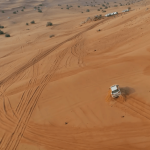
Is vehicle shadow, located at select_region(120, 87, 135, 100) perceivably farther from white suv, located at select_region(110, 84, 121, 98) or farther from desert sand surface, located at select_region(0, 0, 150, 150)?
white suv, located at select_region(110, 84, 121, 98)

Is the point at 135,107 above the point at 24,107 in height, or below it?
above

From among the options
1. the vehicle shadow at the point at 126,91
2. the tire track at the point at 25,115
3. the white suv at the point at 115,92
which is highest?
the white suv at the point at 115,92

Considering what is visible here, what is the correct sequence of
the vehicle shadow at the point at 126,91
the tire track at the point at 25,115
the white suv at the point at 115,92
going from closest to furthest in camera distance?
the tire track at the point at 25,115 < the white suv at the point at 115,92 < the vehicle shadow at the point at 126,91

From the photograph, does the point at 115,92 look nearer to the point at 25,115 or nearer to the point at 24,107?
the point at 25,115

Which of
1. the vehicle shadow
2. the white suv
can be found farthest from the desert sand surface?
the white suv

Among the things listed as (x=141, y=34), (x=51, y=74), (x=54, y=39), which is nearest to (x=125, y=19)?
(x=141, y=34)

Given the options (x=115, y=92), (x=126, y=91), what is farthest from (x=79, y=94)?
(x=126, y=91)

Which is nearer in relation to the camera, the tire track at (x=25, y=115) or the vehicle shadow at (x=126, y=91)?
the tire track at (x=25, y=115)

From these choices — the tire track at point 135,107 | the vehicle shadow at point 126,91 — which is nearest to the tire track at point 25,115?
the tire track at point 135,107

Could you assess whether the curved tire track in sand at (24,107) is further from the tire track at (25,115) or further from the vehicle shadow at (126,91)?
the vehicle shadow at (126,91)
